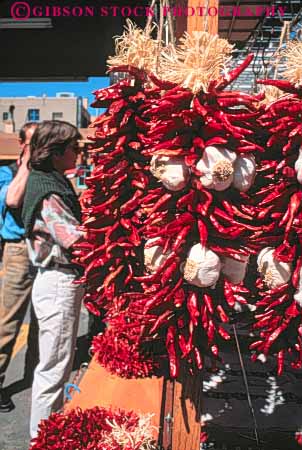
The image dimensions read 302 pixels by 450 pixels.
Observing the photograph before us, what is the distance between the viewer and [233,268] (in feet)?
3.44

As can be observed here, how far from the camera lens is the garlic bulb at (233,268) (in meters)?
1.04

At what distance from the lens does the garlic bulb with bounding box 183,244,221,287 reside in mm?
996

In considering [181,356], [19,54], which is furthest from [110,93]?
[19,54]

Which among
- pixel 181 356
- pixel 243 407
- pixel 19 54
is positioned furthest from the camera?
pixel 19 54

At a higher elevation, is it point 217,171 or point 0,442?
point 217,171

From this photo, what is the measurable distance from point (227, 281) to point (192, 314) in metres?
0.10

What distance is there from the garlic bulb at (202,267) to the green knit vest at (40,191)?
4.33ft

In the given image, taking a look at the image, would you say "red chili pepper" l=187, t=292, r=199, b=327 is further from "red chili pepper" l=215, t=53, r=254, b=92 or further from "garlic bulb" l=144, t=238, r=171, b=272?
"red chili pepper" l=215, t=53, r=254, b=92

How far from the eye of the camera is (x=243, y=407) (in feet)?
→ 6.54

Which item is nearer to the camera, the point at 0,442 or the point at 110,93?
the point at 110,93

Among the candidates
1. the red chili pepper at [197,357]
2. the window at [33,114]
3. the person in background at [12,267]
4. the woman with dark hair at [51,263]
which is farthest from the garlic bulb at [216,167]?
the window at [33,114]

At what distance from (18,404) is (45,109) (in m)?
43.5

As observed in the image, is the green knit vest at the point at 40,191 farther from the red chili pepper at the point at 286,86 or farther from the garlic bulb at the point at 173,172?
the red chili pepper at the point at 286,86

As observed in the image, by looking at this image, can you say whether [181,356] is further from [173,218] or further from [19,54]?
[19,54]
